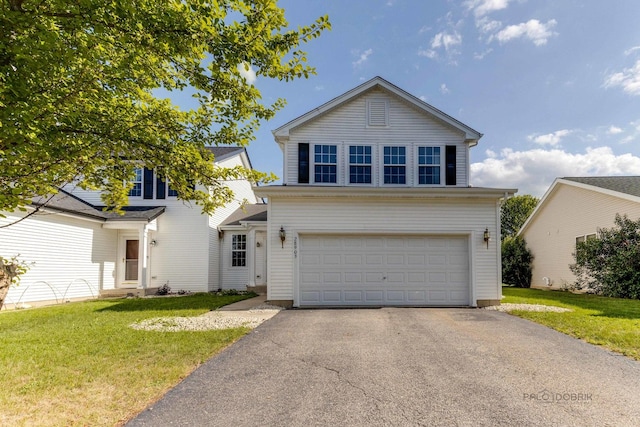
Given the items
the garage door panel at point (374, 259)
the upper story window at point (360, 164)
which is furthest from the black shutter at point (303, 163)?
the garage door panel at point (374, 259)

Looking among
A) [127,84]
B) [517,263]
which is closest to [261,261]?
[127,84]

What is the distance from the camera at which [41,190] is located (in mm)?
4875

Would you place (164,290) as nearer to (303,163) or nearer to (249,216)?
(249,216)

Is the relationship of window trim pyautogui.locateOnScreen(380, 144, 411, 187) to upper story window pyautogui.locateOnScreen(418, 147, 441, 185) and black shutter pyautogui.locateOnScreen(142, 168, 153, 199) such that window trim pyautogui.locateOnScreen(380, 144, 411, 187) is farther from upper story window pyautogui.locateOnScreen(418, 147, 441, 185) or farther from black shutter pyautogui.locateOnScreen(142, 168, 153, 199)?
black shutter pyautogui.locateOnScreen(142, 168, 153, 199)

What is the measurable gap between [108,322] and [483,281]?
34.9 ft

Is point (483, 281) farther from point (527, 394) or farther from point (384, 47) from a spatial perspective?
point (384, 47)

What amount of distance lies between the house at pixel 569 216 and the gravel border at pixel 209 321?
1482 centimetres

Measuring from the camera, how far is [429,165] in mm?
12500

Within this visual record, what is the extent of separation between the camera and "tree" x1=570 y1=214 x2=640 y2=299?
13.0m

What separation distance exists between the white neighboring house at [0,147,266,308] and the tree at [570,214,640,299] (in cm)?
1410

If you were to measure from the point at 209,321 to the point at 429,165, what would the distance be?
9014mm

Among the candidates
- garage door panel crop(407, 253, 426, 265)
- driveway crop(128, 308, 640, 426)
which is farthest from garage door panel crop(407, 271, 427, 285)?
driveway crop(128, 308, 640, 426)

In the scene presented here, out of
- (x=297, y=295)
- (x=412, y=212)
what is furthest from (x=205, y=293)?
(x=412, y=212)

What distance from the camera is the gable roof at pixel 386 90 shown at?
39.9ft
